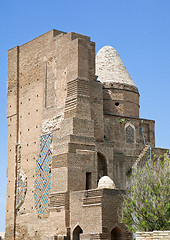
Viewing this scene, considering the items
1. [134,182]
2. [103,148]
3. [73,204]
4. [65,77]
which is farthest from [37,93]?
[134,182]

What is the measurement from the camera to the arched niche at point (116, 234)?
19625 mm

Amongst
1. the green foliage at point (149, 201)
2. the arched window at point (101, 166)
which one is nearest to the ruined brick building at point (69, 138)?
the arched window at point (101, 166)

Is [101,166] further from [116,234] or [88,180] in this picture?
[116,234]

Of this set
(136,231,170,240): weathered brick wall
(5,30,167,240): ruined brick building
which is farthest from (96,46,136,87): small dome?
(136,231,170,240): weathered brick wall

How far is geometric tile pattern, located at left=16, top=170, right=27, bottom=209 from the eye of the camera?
24859 millimetres

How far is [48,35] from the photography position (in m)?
25.0

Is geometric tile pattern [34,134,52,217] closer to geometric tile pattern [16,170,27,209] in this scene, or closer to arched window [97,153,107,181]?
geometric tile pattern [16,170,27,209]

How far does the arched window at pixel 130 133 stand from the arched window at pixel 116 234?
583cm

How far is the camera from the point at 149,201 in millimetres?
17469

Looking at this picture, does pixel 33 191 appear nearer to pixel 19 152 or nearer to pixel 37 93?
pixel 19 152

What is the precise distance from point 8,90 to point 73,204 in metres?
9.49

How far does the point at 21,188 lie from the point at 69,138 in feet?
16.9

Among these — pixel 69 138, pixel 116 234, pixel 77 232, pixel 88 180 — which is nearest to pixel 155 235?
pixel 116 234

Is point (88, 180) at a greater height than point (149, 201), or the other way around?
point (88, 180)
